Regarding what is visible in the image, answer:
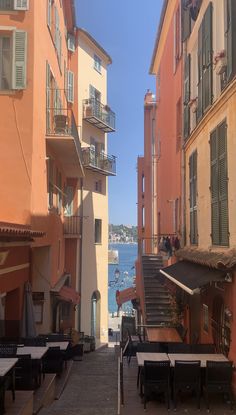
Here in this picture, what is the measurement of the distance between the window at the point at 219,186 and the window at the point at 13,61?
599 centimetres


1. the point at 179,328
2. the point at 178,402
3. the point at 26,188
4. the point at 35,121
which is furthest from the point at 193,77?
the point at 178,402

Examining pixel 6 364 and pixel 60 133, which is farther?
pixel 60 133

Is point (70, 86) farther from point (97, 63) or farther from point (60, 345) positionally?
point (60, 345)

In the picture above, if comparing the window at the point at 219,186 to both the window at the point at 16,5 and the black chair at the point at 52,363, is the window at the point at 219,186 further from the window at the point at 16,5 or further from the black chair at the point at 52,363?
the window at the point at 16,5

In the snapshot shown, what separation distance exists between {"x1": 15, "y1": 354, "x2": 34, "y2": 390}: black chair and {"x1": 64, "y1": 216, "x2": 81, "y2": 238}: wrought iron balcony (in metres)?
15.4

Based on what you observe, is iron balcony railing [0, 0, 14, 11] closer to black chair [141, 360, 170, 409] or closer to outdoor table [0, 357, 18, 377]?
outdoor table [0, 357, 18, 377]

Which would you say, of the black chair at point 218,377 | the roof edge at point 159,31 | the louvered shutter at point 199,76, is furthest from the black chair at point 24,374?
the roof edge at point 159,31

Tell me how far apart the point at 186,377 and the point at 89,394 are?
2975 millimetres

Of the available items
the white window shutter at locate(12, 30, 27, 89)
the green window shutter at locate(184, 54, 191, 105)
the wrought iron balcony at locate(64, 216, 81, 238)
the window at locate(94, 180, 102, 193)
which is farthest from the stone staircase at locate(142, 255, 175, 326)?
the window at locate(94, 180, 102, 193)

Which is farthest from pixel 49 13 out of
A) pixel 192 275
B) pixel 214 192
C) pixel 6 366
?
pixel 6 366

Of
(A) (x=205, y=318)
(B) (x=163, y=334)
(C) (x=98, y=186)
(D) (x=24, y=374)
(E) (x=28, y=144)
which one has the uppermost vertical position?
(C) (x=98, y=186)

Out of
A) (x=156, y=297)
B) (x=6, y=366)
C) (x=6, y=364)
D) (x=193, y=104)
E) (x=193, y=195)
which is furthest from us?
(x=156, y=297)

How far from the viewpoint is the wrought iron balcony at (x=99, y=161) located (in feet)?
96.0

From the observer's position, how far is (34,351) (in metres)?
11.3
